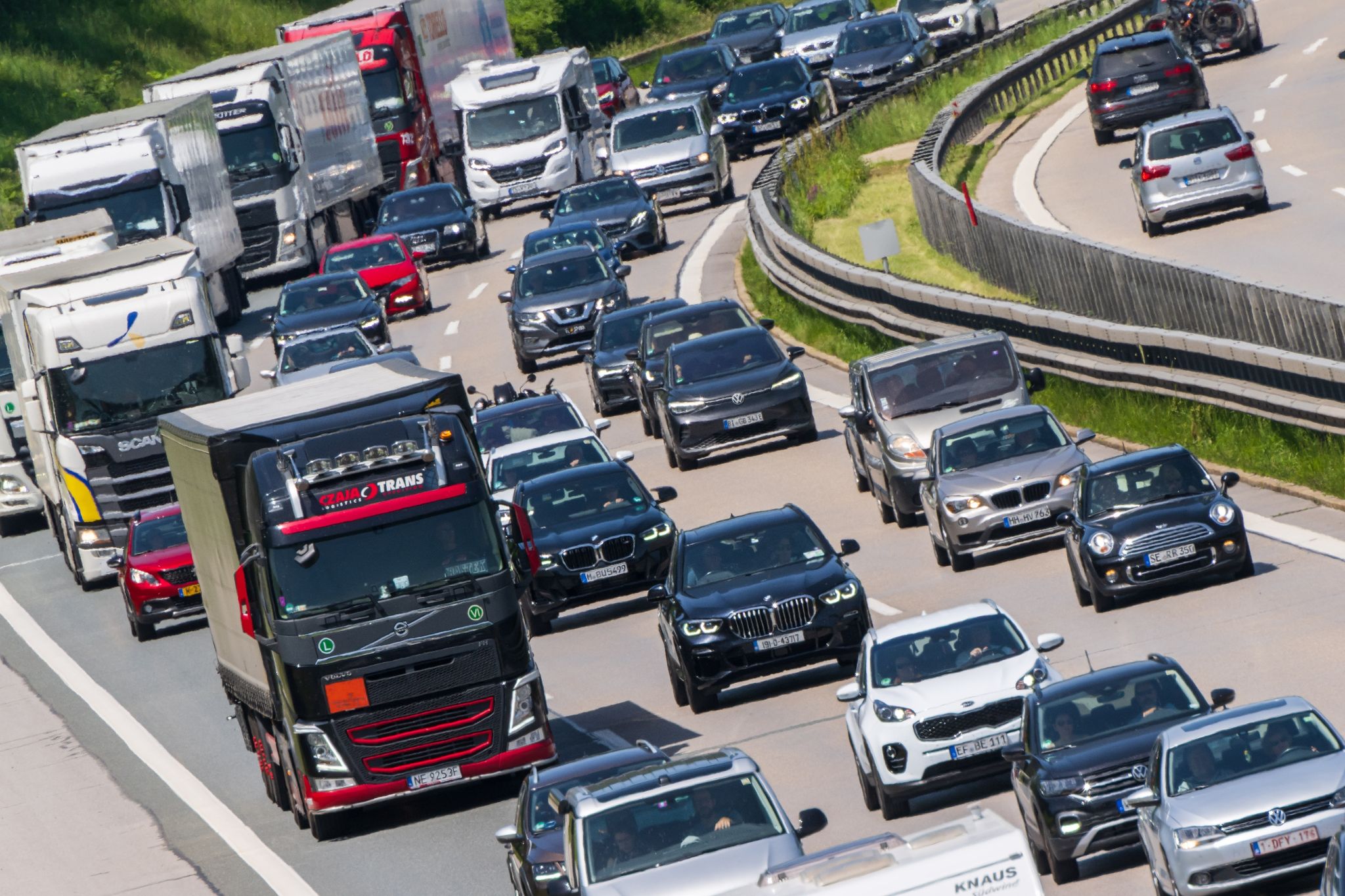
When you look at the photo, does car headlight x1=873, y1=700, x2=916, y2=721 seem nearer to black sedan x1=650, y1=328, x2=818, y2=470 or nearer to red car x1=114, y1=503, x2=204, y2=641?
red car x1=114, y1=503, x2=204, y2=641

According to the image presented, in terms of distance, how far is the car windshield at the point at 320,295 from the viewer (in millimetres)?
45500

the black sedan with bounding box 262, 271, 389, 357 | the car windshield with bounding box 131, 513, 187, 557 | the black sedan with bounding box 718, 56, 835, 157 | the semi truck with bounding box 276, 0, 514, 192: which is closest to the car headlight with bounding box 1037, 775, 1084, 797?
the car windshield with bounding box 131, 513, 187, 557

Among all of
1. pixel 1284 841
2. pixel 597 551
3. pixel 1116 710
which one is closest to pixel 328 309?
pixel 597 551

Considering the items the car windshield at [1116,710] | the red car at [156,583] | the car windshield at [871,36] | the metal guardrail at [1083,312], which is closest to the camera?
the car windshield at [1116,710]

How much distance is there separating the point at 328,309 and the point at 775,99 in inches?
683

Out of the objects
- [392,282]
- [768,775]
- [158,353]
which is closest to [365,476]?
[768,775]

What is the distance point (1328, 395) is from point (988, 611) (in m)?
7.65

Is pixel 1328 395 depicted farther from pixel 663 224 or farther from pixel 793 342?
pixel 663 224

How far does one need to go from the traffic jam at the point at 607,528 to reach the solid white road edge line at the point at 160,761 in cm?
52

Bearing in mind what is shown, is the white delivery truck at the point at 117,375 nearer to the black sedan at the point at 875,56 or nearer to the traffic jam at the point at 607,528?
the traffic jam at the point at 607,528

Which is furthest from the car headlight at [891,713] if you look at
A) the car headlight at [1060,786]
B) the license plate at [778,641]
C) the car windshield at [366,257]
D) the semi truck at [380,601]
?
the car windshield at [366,257]

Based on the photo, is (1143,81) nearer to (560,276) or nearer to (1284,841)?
(560,276)

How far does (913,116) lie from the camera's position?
198ft

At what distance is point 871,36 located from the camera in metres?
62.9
